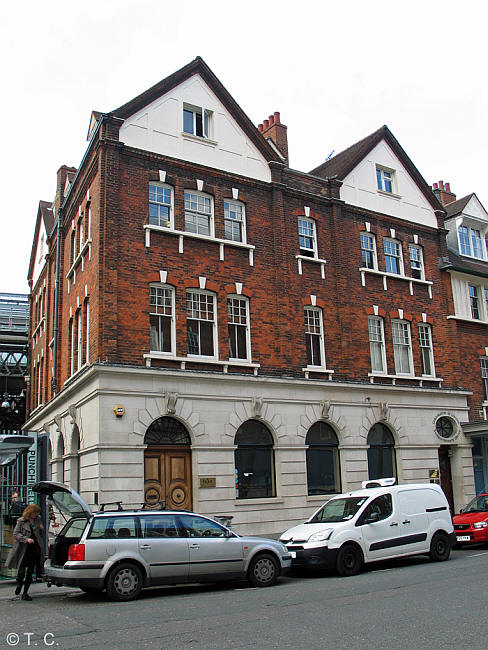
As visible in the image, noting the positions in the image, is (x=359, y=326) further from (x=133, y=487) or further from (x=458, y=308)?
(x=133, y=487)

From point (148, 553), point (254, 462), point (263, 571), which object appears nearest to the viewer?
point (148, 553)

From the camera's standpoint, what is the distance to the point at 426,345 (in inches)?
1023

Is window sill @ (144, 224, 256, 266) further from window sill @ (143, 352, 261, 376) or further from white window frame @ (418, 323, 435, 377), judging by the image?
white window frame @ (418, 323, 435, 377)

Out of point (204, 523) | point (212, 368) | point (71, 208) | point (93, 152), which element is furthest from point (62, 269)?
point (204, 523)

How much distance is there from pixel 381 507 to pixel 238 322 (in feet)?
26.4

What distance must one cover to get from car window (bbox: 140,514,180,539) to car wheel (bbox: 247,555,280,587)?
1709 millimetres

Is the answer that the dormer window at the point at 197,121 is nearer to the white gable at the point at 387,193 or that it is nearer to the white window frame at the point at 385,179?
the white gable at the point at 387,193

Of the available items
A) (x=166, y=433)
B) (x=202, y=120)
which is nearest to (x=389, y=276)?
(x=202, y=120)

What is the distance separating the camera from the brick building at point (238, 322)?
18.9 m

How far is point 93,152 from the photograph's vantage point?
20797mm

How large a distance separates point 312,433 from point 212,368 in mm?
4361

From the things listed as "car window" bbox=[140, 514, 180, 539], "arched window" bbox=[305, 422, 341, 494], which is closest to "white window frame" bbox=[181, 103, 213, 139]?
"arched window" bbox=[305, 422, 341, 494]

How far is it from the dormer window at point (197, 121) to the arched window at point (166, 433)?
950cm

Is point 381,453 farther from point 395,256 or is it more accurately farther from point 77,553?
point 77,553
